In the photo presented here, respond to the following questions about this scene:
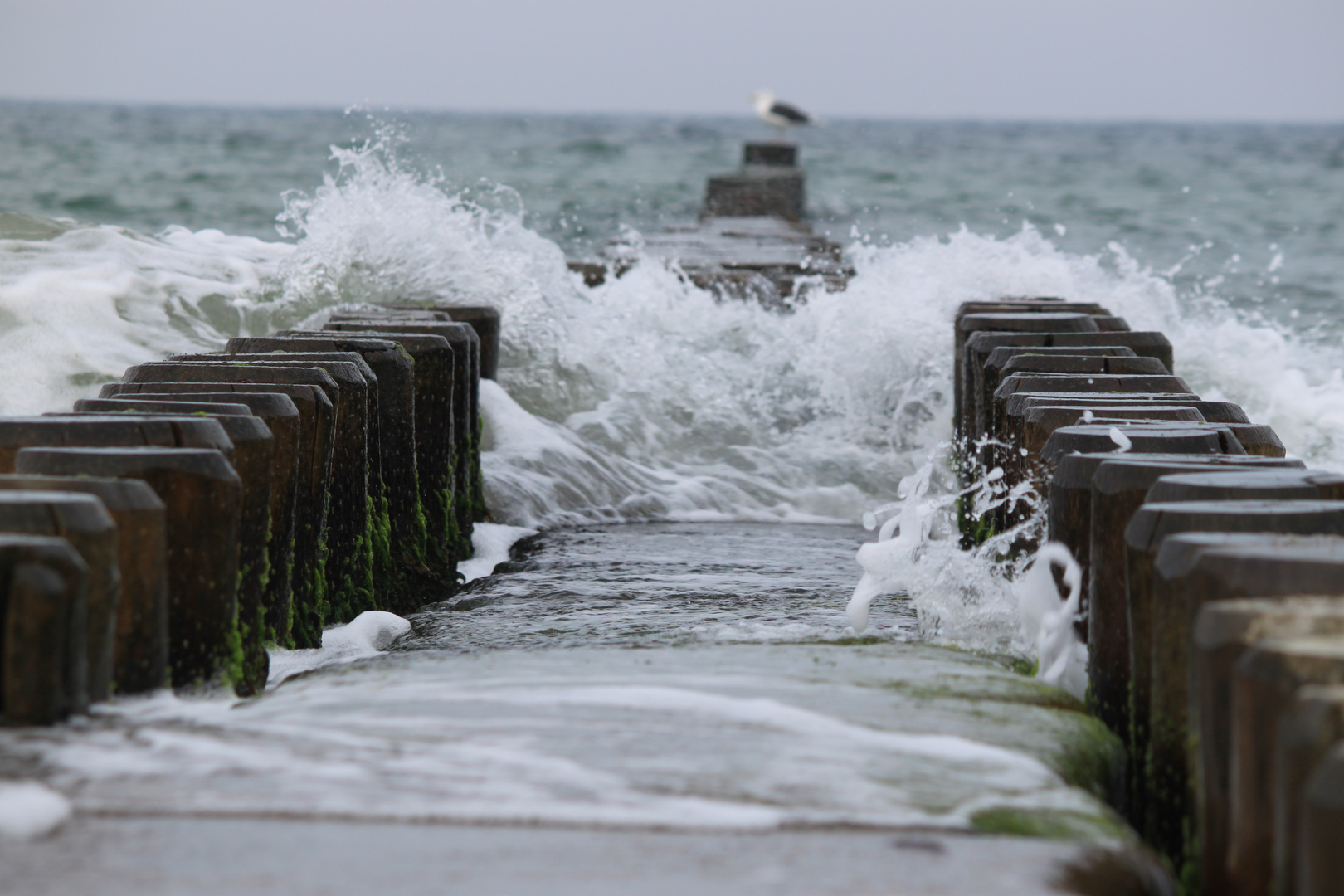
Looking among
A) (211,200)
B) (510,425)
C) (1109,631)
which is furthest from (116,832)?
(211,200)

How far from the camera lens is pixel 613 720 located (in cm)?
184

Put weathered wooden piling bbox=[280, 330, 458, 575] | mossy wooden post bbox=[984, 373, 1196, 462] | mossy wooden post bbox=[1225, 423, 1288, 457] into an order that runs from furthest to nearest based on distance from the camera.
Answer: weathered wooden piling bbox=[280, 330, 458, 575] → mossy wooden post bbox=[984, 373, 1196, 462] → mossy wooden post bbox=[1225, 423, 1288, 457]

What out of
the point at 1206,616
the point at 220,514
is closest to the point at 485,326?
the point at 220,514

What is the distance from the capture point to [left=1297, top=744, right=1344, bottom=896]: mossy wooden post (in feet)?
3.55

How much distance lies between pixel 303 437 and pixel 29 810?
1.49 metres

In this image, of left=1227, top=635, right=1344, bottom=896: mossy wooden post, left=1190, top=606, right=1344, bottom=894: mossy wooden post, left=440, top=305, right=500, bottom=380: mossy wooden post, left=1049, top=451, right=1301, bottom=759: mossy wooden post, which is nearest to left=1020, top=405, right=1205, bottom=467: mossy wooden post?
left=1049, top=451, right=1301, bottom=759: mossy wooden post

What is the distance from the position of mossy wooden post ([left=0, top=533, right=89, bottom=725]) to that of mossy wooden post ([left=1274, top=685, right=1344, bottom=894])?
1331 millimetres

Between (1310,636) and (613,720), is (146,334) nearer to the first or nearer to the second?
(613,720)

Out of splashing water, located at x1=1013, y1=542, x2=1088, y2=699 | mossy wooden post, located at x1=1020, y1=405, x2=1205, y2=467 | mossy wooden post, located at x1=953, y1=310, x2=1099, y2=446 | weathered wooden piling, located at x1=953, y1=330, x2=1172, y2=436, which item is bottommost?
splashing water, located at x1=1013, y1=542, x2=1088, y2=699

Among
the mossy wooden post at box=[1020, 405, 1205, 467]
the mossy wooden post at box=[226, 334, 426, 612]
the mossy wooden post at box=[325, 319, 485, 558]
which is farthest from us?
the mossy wooden post at box=[325, 319, 485, 558]

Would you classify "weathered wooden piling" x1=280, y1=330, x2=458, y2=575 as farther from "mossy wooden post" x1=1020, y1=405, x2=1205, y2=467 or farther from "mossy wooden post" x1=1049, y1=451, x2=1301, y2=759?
"mossy wooden post" x1=1049, y1=451, x2=1301, y2=759

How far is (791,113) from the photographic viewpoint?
78.4 ft

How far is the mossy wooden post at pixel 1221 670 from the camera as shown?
136cm

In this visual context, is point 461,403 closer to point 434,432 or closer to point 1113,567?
point 434,432
